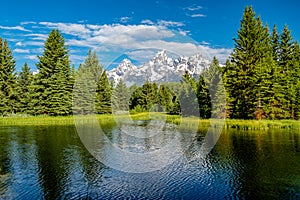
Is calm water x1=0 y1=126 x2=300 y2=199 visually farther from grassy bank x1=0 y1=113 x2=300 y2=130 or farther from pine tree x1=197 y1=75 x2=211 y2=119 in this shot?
pine tree x1=197 y1=75 x2=211 y2=119

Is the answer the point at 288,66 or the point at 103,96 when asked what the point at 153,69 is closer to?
the point at 288,66

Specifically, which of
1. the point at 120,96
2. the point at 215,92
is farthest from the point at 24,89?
the point at 215,92

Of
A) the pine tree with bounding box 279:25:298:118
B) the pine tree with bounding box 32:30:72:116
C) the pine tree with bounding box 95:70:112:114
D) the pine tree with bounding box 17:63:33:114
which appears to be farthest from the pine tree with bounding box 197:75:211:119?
the pine tree with bounding box 17:63:33:114

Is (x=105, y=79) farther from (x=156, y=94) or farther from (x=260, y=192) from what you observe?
(x=260, y=192)

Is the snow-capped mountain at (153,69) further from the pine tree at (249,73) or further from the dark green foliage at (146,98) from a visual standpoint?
the dark green foliage at (146,98)

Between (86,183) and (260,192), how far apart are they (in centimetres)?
852

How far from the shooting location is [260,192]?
519 inches

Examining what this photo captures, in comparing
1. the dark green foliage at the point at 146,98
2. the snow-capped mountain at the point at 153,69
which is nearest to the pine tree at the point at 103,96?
the dark green foliage at the point at 146,98

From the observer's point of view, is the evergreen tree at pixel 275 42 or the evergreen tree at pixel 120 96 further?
the evergreen tree at pixel 120 96

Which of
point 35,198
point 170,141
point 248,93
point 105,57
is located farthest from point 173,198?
point 248,93

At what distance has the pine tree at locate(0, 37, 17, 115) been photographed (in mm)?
54947

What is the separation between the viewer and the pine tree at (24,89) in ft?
179

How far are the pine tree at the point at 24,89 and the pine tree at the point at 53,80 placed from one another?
208cm

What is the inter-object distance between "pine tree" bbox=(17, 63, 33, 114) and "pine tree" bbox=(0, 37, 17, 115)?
1.16 m
